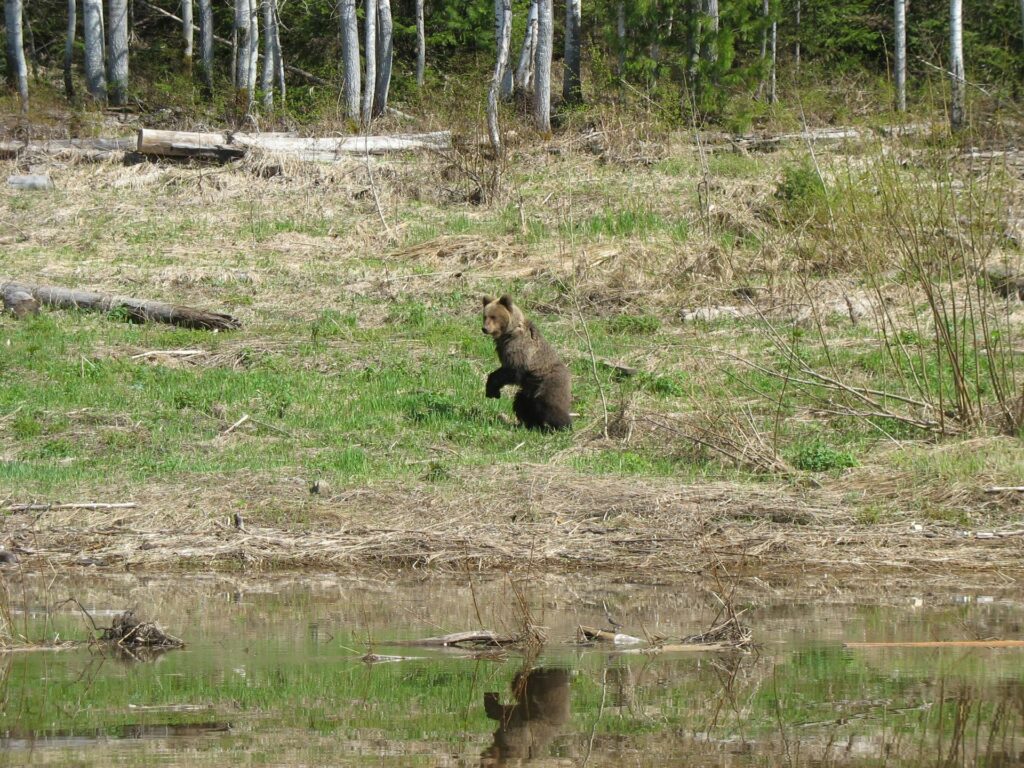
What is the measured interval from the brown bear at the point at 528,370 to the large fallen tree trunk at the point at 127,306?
5.62 m

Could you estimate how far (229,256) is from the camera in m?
21.8

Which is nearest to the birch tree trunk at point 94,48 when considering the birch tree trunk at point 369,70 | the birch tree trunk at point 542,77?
the birch tree trunk at point 369,70

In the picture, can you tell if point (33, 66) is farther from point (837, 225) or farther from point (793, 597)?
point (793, 597)

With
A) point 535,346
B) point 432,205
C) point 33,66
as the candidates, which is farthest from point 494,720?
point 33,66

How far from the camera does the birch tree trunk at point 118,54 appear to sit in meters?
33.9

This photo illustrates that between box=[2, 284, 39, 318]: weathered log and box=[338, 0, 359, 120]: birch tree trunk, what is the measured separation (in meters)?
13.0

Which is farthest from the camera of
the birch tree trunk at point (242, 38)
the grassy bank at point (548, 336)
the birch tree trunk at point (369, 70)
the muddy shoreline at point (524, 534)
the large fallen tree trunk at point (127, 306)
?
the birch tree trunk at point (242, 38)

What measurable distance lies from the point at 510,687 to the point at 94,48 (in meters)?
31.7

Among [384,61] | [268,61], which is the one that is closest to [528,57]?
[384,61]

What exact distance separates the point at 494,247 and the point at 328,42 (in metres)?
23.8

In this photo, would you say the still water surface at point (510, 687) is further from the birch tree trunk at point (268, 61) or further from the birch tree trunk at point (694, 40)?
the birch tree trunk at point (268, 61)

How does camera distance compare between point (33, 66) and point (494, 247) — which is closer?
point (494, 247)

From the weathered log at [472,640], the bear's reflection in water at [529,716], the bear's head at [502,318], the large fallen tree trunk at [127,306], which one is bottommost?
the weathered log at [472,640]

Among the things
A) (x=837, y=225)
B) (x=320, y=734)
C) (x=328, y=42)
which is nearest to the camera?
(x=320, y=734)
